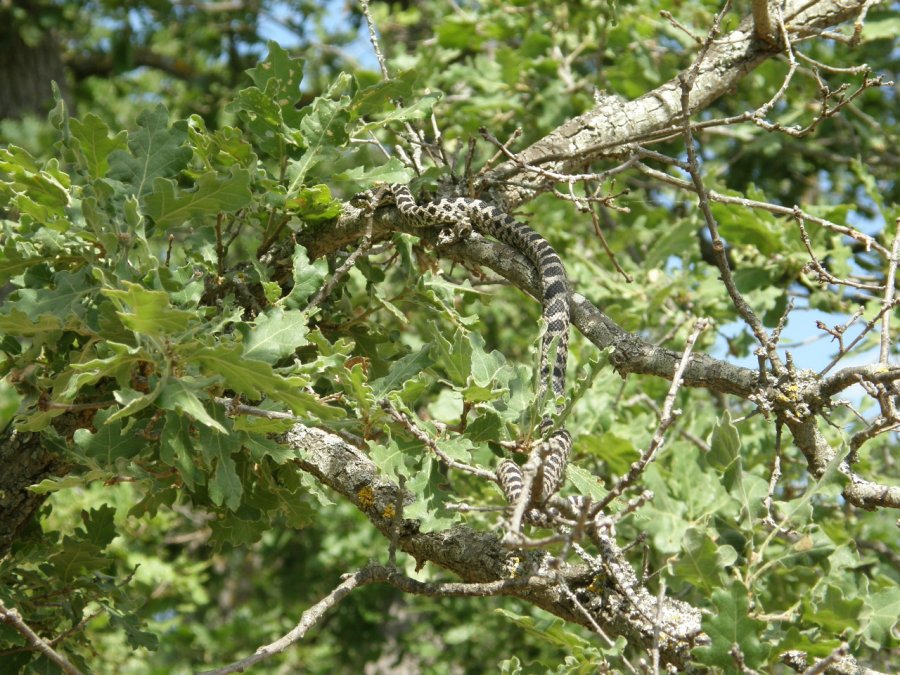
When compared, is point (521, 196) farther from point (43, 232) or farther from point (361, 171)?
point (43, 232)

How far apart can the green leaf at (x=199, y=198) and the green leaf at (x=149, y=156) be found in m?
0.12

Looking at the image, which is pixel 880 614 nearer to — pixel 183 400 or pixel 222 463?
pixel 222 463

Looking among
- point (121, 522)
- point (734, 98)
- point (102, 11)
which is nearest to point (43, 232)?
point (121, 522)

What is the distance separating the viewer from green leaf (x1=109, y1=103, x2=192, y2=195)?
3115 millimetres

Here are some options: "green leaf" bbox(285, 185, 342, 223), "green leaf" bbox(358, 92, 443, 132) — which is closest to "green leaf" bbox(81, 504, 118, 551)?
"green leaf" bbox(285, 185, 342, 223)

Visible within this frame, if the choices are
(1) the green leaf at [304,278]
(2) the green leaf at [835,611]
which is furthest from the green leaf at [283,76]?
(2) the green leaf at [835,611]

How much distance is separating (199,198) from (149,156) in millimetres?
232

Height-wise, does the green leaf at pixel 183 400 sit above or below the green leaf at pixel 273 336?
below

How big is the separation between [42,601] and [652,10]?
500 centimetres

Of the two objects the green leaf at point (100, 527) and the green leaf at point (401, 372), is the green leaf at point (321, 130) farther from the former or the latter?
the green leaf at point (100, 527)

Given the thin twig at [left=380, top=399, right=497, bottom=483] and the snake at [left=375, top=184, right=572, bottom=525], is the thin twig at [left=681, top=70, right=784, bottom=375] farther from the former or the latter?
the thin twig at [left=380, top=399, right=497, bottom=483]

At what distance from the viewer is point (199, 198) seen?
3.07 m

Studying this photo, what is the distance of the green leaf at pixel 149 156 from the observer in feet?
10.2

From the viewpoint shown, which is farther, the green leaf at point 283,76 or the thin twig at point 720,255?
the green leaf at point 283,76
